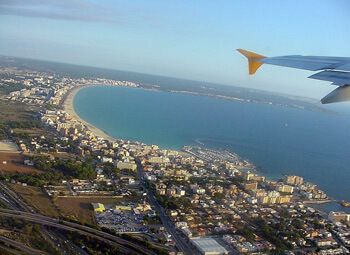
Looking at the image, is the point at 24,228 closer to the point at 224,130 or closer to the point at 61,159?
the point at 61,159

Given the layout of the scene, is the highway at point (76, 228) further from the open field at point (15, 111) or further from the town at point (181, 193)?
the open field at point (15, 111)

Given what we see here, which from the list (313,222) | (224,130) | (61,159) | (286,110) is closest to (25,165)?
(61,159)

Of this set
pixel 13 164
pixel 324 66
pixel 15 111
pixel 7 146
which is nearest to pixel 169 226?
pixel 13 164

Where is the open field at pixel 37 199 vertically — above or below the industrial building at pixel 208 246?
below

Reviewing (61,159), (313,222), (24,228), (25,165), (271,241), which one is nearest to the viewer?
(24,228)

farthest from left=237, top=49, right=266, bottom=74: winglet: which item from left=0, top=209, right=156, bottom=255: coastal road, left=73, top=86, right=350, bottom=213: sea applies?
left=73, top=86, right=350, bottom=213: sea

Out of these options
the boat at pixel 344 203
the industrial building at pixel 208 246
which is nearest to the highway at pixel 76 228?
the industrial building at pixel 208 246
